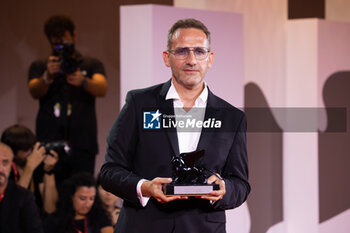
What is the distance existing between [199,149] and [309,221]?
266cm

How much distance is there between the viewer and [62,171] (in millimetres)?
4348

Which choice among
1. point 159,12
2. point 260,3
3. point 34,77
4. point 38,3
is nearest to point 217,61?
point 159,12

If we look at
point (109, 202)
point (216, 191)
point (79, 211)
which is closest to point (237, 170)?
point (216, 191)

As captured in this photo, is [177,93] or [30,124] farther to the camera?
[30,124]

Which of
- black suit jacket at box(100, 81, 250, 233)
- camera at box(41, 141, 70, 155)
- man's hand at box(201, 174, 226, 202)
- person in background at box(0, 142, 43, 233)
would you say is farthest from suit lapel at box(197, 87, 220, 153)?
camera at box(41, 141, 70, 155)

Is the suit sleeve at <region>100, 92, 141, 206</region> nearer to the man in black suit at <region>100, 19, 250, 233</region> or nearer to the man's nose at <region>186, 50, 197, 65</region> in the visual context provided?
the man in black suit at <region>100, 19, 250, 233</region>

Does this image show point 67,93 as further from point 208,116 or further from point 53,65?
point 208,116

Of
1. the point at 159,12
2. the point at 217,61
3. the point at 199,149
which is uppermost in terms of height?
the point at 159,12

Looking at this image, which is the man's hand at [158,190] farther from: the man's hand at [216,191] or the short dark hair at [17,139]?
the short dark hair at [17,139]

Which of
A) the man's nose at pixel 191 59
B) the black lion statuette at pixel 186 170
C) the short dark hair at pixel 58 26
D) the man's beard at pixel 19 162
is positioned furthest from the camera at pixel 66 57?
the black lion statuette at pixel 186 170

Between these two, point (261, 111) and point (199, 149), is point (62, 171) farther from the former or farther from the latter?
point (199, 149)

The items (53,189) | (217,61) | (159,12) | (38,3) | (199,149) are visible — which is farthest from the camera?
(38,3)

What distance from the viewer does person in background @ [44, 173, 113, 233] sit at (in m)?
3.99

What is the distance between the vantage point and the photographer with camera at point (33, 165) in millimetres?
4105
